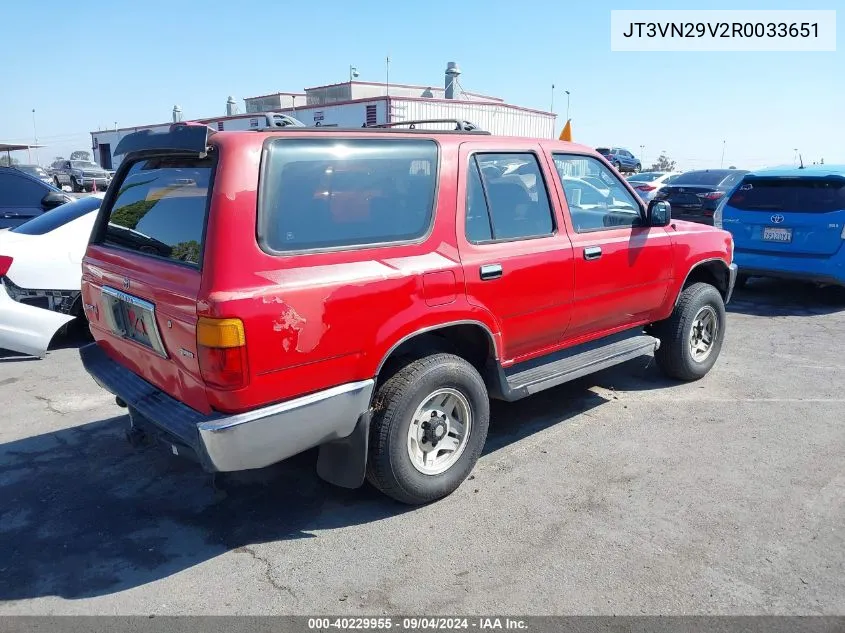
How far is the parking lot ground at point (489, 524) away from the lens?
2.91 m

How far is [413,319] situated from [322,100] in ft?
114

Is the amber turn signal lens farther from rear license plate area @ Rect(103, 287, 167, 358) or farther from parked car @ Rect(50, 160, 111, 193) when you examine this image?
parked car @ Rect(50, 160, 111, 193)

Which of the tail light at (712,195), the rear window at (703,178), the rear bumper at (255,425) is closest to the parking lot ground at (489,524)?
Result: the rear bumper at (255,425)

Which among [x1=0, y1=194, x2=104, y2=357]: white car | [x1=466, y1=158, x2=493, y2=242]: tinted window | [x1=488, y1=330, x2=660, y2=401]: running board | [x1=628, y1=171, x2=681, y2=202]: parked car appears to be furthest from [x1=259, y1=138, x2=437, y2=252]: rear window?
[x1=628, y1=171, x2=681, y2=202]: parked car

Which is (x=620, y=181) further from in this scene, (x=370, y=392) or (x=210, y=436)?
(x=210, y=436)

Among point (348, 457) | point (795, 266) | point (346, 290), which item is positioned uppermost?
point (346, 290)

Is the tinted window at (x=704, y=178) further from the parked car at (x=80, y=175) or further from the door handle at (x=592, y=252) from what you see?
the parked car at (x=80, y=175)

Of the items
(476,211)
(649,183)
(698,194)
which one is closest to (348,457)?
(476,211)

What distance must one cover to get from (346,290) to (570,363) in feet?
6.40

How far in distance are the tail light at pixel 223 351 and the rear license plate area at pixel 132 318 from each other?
48 cm

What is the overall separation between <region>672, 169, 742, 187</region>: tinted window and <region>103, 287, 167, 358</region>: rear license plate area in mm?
12355

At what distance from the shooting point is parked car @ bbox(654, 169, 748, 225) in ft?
A: 39.7

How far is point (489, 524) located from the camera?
11.4ft

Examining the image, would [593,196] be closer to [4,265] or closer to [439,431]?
[439,431]
